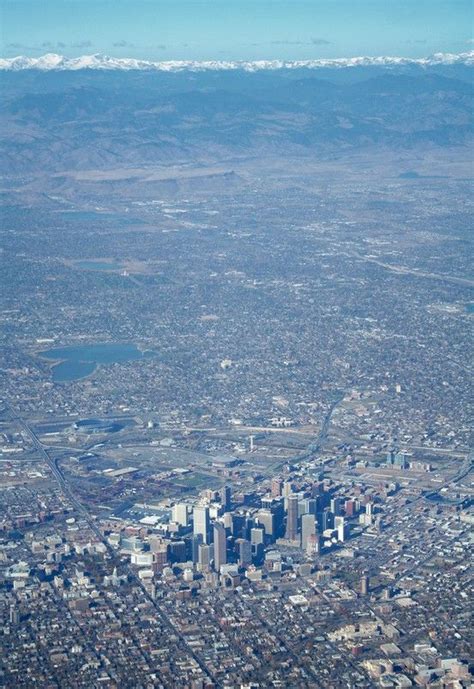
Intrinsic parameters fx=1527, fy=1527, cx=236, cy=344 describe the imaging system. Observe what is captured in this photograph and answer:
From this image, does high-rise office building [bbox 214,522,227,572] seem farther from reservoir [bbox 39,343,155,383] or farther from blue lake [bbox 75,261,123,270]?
blue lake [bbox 75,261,123,270]

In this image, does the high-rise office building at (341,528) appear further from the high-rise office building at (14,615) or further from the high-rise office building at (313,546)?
the high-rise office building at (14,615)

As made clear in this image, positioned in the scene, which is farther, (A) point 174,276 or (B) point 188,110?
(B) point 188,110

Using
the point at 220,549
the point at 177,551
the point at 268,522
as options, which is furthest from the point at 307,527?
the point at 177,551

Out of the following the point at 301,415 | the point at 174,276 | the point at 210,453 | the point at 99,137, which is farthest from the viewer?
the point at 99,137

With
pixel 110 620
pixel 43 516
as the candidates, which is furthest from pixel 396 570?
pixel 43 516

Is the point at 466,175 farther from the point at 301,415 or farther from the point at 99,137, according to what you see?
the point at 301,415
